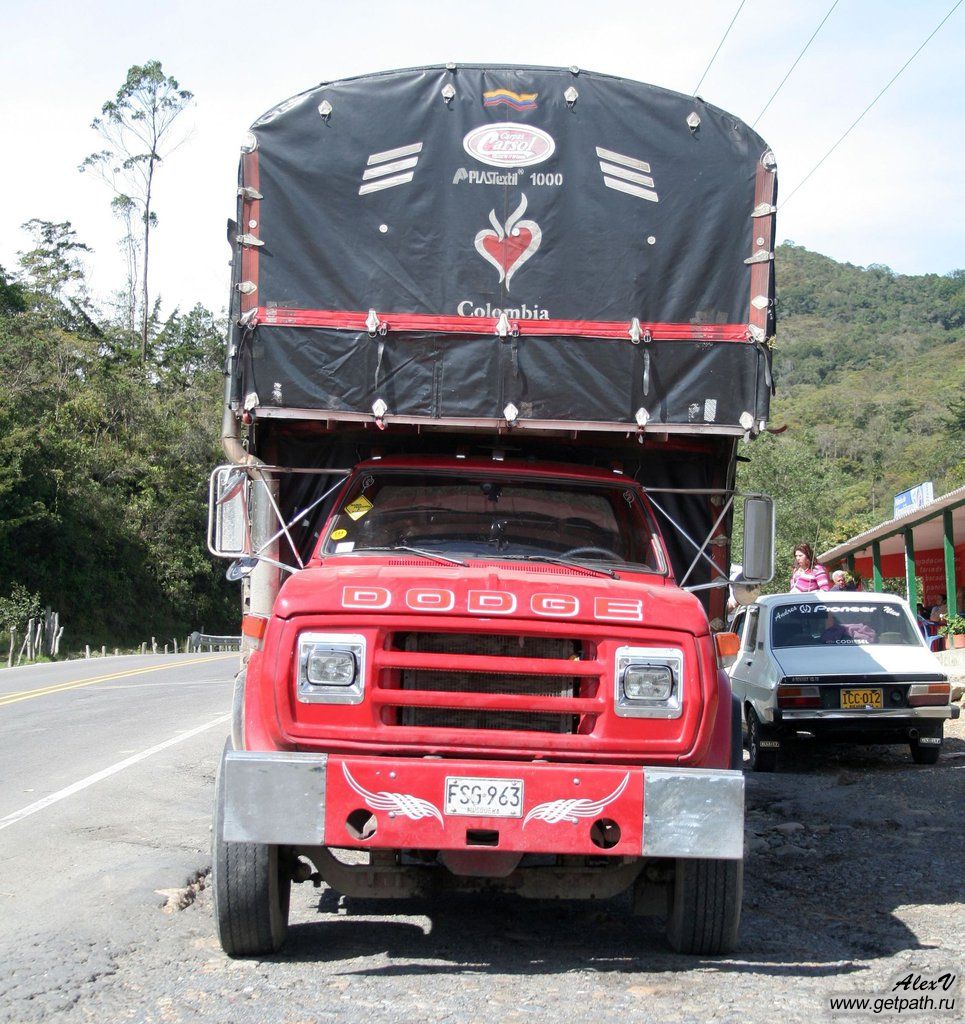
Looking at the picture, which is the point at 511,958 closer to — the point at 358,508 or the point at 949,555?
the point at 358,508

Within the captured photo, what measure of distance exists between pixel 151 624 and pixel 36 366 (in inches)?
470

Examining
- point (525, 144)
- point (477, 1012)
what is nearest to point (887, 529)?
point (525, 144)

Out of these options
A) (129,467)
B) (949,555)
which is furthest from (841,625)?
(129,467)

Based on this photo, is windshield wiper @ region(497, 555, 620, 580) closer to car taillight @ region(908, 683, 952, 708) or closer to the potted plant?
car taillight @ region(908, 683, 952, 708)

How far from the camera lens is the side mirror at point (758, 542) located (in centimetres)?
638

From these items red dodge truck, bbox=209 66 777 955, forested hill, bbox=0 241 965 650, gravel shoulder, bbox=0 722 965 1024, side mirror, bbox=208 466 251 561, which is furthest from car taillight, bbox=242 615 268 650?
forested hill, bbox=0 241 965 650

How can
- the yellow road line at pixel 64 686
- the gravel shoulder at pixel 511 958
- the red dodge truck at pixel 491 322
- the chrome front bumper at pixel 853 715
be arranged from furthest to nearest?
the yellow road line at pixel 64 686, the chrome front bumper at pixel 853 715, the red dodge truck at pixel 491 322, the gravel shoulder at pixel 511 958

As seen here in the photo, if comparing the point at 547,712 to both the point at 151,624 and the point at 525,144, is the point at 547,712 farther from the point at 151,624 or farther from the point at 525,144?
the point at 151,624

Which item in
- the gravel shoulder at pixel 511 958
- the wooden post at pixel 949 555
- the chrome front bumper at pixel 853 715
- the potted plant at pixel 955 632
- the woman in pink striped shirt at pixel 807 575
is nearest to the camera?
the gravel shoulder at pixel 511 958

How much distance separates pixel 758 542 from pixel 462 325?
192 cm

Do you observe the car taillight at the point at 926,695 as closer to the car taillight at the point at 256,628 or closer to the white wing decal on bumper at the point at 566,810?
the white wing decal on bumper at the point at 566,810

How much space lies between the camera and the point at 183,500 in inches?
2188

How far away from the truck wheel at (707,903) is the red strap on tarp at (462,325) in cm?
265
